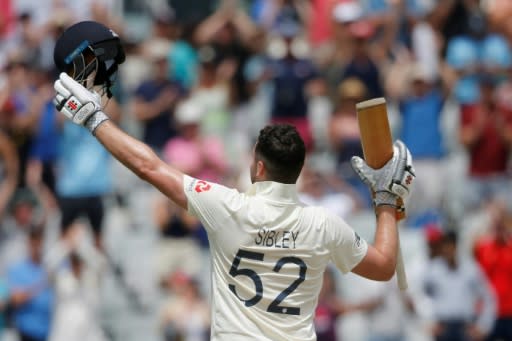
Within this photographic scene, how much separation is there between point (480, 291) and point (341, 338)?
1.49 metres

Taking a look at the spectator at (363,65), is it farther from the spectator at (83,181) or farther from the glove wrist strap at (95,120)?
the glove wrist strap at (95,120)

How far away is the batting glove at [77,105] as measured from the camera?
5645 millimetres

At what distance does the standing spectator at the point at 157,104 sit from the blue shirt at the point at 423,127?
2.77 meters

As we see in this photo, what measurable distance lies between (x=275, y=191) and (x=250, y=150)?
8.63 m

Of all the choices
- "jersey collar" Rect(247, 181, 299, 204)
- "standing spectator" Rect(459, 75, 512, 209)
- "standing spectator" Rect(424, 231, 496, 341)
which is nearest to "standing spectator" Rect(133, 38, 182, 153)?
"standing spectator" Rect(459, 75, 512, 209)

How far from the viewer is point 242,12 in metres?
15.9

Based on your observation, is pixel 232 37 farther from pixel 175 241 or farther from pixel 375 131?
pixel 375 131

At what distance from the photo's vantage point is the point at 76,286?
41.7 feet

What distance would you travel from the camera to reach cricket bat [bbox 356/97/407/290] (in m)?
6.02

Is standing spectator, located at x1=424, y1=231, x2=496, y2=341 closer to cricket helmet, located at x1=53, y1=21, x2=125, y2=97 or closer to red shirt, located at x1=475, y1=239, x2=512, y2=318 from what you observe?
red shirt, located at x1=475, y1=239, x2=512, y2=318

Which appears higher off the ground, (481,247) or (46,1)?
(46,1)

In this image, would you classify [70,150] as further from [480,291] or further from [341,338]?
[480,291]

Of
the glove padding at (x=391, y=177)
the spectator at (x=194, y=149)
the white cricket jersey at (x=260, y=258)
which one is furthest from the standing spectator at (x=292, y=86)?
the white cricket jersey at (x=260, y=258)

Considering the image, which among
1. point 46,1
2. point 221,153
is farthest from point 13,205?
point 46,1
